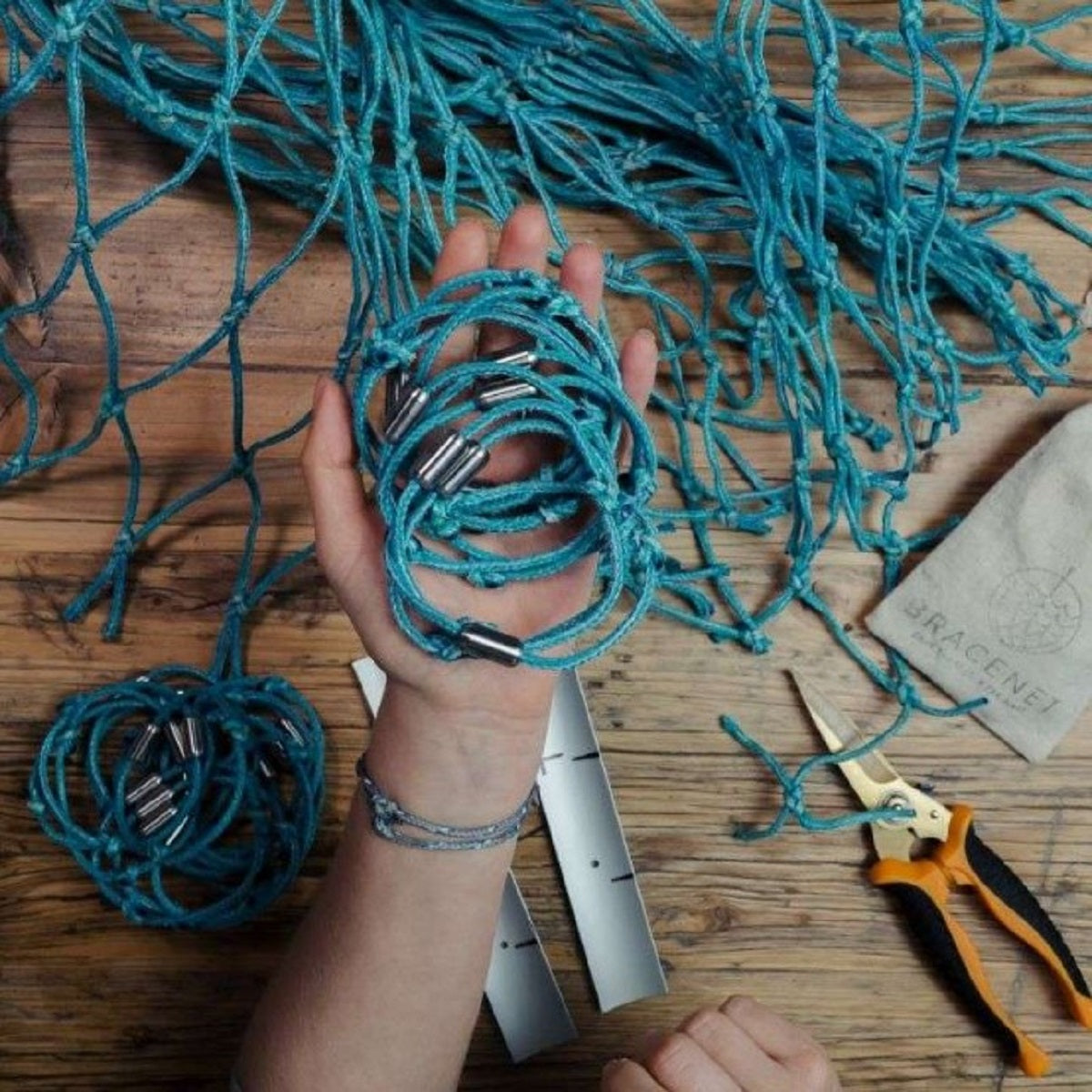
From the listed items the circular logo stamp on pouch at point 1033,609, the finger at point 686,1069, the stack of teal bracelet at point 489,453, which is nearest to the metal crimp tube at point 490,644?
the stack of teal bracelet at point 489,453

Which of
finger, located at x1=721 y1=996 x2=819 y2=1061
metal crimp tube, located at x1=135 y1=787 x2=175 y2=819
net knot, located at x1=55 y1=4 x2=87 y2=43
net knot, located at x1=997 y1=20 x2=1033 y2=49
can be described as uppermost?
net knot, located at x1=997 y1=20 x2=1033 y2=49

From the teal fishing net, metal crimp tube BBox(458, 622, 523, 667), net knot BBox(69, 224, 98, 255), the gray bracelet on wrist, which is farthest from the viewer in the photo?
the teal fishing net

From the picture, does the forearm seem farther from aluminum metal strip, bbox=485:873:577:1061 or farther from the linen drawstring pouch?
the linen drawstring pouch

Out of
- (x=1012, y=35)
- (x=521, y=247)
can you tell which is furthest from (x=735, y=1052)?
(x=1012, y=35)

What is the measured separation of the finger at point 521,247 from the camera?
89 centimetres

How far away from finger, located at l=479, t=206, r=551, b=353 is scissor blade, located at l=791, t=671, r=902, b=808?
45cm

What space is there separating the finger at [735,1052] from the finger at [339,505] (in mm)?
405

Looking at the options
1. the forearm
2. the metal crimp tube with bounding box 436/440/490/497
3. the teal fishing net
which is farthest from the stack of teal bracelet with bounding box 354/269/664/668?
the teal fishing net

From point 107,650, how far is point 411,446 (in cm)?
49

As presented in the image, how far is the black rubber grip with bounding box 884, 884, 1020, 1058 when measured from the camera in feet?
3.75

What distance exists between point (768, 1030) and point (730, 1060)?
5 centimetres

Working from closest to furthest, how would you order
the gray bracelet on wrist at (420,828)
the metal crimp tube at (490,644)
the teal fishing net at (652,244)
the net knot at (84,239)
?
the metal crimp tube at (490,644)
the gray bracelet on wrist at (420,828)
the net knot at (84,239)
the teal fishing net at (652,244)

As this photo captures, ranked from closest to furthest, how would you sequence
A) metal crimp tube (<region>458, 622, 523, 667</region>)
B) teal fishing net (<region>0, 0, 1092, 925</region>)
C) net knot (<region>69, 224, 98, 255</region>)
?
metal crimp tube (<region>458, 622, 523, 667</region>), net knot (<region>69, 224, 98, 255</region>), teal fishing net (<region>0, 0, 1092, 925</region>)

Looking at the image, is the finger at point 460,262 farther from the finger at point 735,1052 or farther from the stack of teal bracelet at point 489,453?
the finger at point 735,1052
